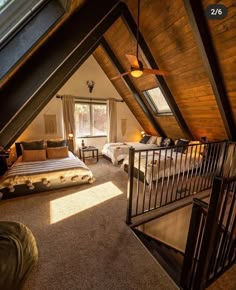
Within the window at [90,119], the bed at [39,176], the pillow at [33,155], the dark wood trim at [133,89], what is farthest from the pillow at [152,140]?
the pillow at [33,155]

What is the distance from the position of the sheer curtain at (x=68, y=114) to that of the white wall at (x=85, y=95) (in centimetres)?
20

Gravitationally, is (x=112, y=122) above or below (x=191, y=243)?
above

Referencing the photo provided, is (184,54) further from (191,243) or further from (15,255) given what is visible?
(15,255)

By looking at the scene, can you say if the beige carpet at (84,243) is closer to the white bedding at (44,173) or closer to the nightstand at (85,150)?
the white bedding at (44,173)

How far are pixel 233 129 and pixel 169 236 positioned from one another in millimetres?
2635

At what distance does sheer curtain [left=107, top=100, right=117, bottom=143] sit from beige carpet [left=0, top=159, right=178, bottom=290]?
10.5 feet

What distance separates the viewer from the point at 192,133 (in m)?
4.46

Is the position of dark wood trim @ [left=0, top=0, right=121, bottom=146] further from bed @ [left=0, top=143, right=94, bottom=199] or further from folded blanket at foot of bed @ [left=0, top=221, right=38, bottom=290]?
bed @ [left=0, top=143, right=94, bottom=199]

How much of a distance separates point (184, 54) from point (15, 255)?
12.2 ft

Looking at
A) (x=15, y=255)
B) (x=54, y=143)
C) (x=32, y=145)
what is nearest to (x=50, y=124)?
(x=54, y=143)

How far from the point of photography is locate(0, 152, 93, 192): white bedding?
276 centimetres

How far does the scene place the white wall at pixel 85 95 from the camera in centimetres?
492

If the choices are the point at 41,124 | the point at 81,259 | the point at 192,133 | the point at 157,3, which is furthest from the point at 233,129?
the point at 41,124

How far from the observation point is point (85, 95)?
17.7 feet
